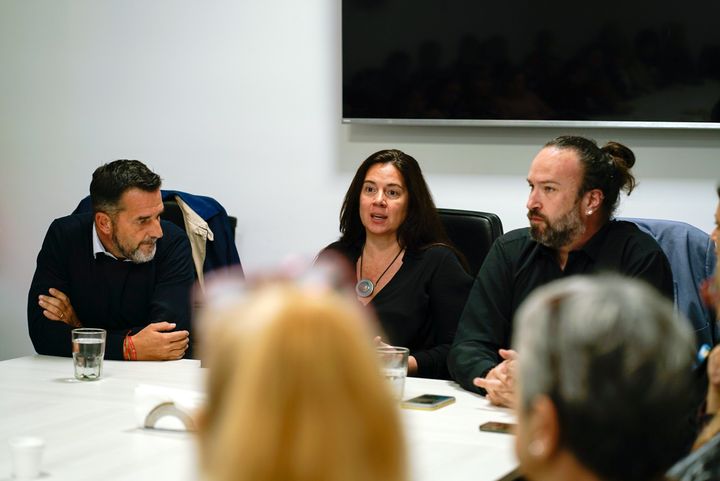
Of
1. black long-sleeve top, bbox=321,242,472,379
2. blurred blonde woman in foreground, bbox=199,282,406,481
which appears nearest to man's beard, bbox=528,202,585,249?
black long-sleeve top, bbox=321,242,472,379

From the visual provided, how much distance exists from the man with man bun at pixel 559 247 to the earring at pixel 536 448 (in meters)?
1.71

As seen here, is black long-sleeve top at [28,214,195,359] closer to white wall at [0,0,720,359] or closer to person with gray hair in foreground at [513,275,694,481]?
white wall at [0,0,720,359]

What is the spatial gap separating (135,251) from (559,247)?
1.35 meters

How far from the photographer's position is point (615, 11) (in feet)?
12.4

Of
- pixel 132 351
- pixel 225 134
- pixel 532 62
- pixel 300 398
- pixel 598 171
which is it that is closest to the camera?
pixel 300 398

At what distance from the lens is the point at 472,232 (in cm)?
355

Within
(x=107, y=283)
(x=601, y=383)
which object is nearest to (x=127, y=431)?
(x=107, y=283)

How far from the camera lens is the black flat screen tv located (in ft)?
12.2

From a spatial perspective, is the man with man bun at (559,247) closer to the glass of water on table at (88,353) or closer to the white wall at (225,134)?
the white wall at (225,134)

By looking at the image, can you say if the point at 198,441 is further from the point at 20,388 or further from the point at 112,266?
the point at 112,266

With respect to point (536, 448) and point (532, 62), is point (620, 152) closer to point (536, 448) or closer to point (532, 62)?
point (532, 62)

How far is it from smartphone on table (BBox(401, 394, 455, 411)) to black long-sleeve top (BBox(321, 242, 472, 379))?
→ 0.76 metres

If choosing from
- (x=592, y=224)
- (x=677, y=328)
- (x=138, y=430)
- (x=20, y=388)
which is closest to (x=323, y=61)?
(x=592, y=224)

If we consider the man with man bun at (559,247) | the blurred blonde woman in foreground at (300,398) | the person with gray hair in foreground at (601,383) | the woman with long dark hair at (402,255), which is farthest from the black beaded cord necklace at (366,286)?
the blurred blonde woman in foreground at (300,398)
